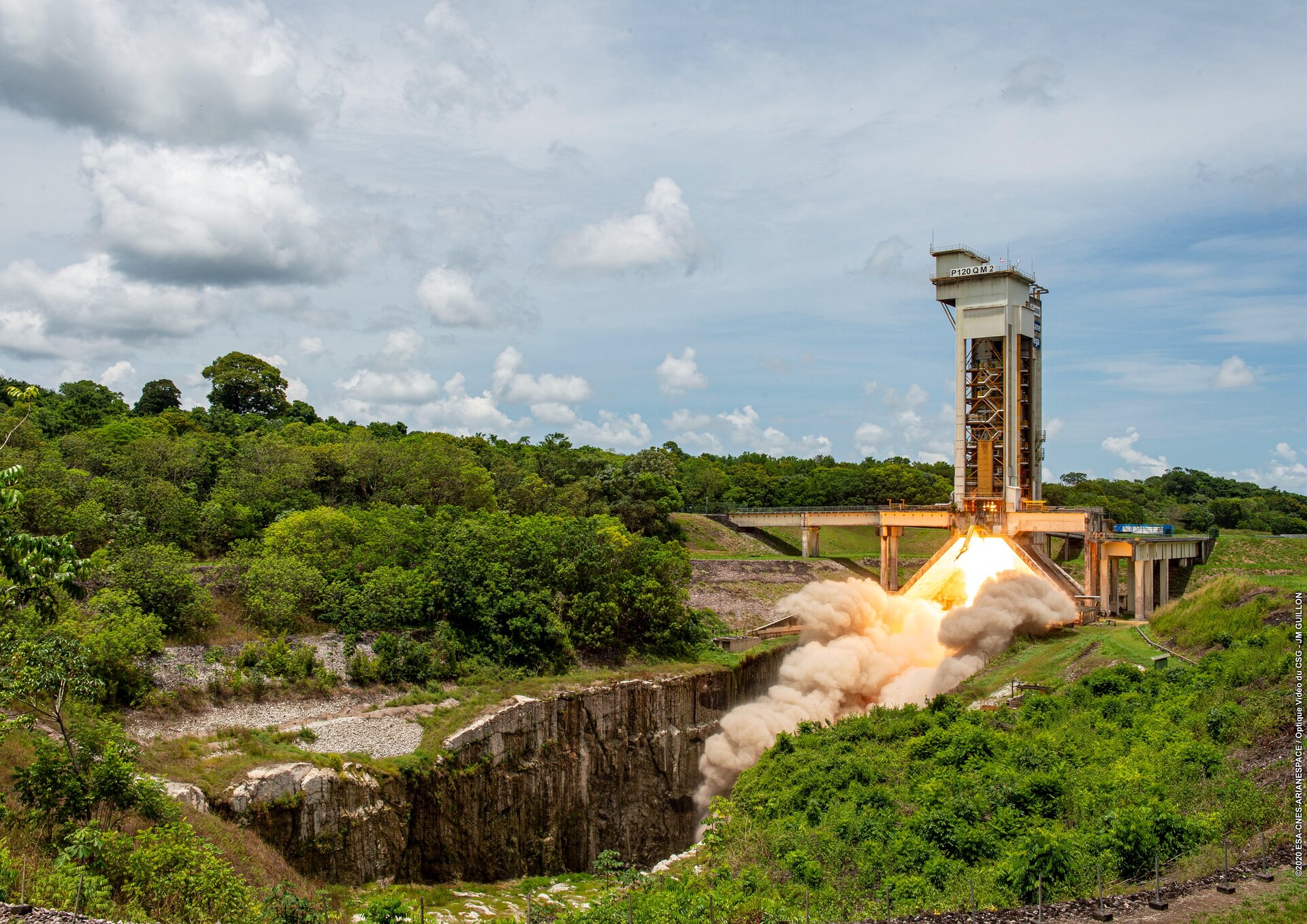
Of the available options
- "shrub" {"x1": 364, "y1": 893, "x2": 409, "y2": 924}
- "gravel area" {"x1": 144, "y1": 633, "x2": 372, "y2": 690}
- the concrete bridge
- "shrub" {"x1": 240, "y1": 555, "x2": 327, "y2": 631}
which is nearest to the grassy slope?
the concrete bridge

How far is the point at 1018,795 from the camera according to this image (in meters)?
22.0

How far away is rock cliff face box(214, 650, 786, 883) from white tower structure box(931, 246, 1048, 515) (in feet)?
64.1

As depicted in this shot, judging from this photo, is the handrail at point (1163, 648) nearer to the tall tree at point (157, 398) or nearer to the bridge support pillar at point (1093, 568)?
the bridge support pillar at point (1093, 568)

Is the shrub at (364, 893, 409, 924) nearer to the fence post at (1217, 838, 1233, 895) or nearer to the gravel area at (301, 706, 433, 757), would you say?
the fence post at (1217, 838, 1233, 895)

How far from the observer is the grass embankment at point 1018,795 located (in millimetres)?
Answer: 17812

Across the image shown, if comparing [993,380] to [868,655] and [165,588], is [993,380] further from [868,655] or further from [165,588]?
[165,588]

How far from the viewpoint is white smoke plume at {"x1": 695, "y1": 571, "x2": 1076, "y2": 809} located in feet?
132

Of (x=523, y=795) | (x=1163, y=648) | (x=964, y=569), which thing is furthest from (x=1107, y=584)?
(x=523, y=795)

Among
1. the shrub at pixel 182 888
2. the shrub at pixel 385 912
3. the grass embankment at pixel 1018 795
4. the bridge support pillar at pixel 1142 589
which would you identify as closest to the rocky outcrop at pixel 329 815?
the shrub at pixel 182 888

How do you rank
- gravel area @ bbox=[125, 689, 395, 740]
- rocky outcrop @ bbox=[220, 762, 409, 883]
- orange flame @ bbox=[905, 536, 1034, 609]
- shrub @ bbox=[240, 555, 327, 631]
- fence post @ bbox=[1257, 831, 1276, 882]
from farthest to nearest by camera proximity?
orange flame @ bbox=[905, 536, 1034, 609], shrub @ bbox=[240, 555, 327, 631], gravel area @ bbox=[125, 689, 395, 740], rocky outcrop @ bbox=[220, 762, 409, 883], fence post @ bbox=[1257, 831, 1276, 882]

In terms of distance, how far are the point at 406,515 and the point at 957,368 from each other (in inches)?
1364

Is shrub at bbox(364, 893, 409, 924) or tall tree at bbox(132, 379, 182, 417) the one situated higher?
tall tree at bbox(132, 379, 182, 417)

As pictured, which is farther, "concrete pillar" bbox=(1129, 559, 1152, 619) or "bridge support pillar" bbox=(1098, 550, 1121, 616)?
"concrete pillar" bbox=(1129, 559, 1152, 619)

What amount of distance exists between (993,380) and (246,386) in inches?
2796
